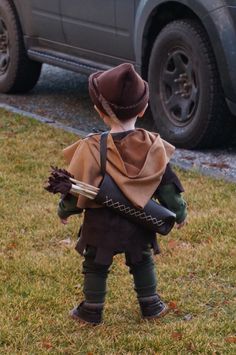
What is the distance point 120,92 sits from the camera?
3.39 metres

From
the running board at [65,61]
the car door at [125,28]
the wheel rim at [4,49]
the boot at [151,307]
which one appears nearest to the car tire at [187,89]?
the car door at [125,28]

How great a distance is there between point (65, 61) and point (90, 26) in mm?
541

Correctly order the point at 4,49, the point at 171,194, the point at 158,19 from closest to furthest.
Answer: the point at 171,194, the point at 158,19, the point at 4,49

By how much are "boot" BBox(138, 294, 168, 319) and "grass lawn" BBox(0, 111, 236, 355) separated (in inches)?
1.6

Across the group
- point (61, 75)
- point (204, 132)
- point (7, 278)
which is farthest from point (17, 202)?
point (61, 75)

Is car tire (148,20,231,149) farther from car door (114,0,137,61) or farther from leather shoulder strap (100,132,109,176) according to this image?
leather shoulder strap (100,132,109,176)

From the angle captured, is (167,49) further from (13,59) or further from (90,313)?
(90,313)

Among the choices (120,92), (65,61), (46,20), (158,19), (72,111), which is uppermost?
(120,92)

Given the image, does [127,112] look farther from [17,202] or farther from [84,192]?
[17,202]

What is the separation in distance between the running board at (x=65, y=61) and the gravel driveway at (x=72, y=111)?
0.45m

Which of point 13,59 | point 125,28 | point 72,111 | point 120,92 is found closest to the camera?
point 120,92

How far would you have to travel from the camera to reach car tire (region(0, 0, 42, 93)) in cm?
810

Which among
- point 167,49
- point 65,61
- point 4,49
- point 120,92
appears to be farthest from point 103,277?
point 4,49

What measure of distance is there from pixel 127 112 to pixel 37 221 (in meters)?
1.67
